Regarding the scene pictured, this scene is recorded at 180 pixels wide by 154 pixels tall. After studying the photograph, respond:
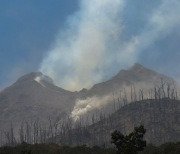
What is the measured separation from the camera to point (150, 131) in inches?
7623

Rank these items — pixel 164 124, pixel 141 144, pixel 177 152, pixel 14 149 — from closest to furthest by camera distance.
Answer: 1. pixel 141 144
2. pixel 177 152
3. pixel 14 149
4. pixel 164 124

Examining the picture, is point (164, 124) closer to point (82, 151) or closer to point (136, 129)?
point (82, 151)

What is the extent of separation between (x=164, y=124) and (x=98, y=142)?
39.2 meters

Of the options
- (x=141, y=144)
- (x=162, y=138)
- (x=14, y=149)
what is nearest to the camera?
(x=141, y=144)

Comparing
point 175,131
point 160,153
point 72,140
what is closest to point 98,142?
point 72,140

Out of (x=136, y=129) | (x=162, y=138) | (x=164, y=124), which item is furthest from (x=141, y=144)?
(x=164, y=124)

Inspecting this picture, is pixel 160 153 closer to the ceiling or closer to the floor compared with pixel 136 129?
closer to the floor

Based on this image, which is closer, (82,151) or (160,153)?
(160,153)

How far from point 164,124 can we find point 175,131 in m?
9.48

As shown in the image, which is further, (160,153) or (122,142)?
(160,153)

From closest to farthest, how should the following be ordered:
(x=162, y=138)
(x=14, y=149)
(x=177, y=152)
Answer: (x=177, y=152), (x=14, y=149), (x=162, y=138)

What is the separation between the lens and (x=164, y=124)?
647 ft

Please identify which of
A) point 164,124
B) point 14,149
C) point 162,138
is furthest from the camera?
point 164,124

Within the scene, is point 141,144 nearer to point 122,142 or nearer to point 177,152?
point 122,142
